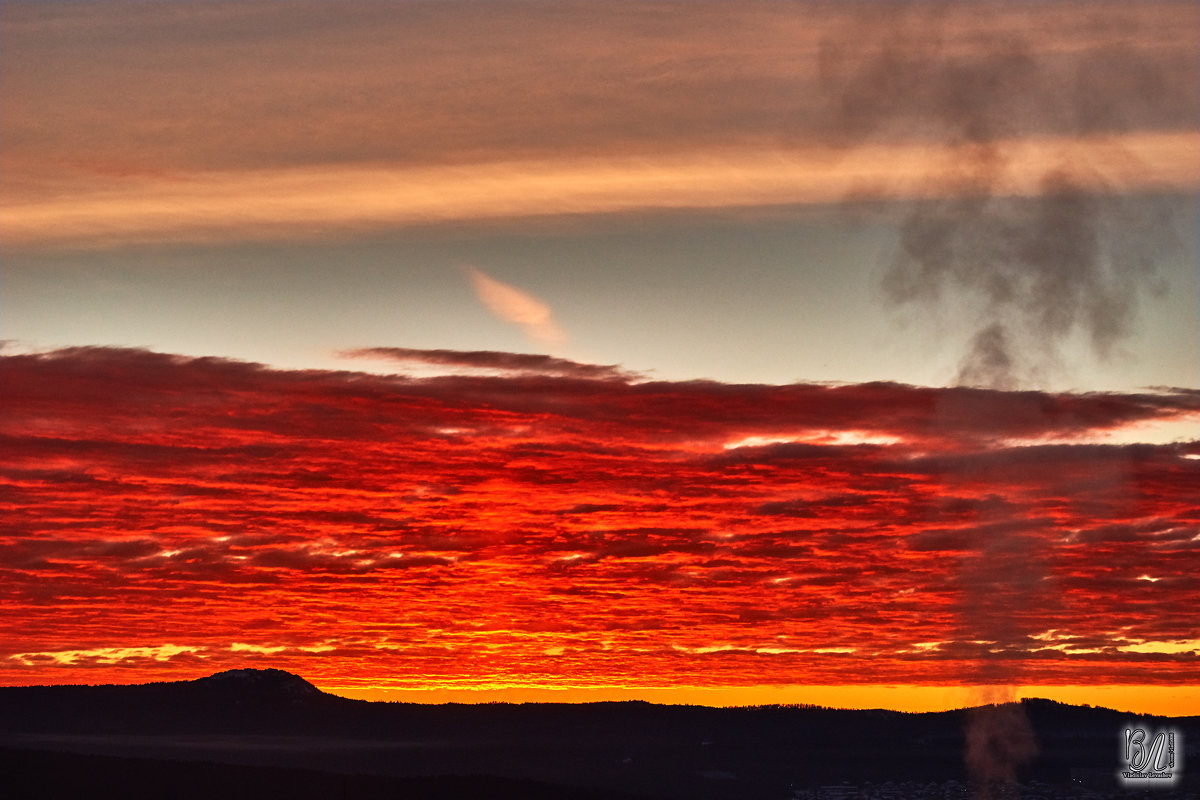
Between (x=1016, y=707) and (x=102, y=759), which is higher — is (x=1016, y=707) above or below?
above

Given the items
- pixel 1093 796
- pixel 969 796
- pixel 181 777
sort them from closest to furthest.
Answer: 1. pixel 181 777
2. pixel 969 796
3. pixel 1093 796

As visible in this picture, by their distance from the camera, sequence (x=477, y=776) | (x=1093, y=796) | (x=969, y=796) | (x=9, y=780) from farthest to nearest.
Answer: (x=1093, y=796) < (x=969, y=796) < (x=477, y=776) < (x=9, y=780)

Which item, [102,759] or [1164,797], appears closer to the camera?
[102,759]

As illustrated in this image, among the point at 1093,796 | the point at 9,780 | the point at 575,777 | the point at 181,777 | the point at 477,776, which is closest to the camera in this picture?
the point at 9,780

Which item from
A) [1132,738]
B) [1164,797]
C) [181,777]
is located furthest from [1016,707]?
[181,777]

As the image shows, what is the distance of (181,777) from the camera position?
110 meters

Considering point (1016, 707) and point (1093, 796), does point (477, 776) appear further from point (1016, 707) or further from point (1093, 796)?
point (1093, 796)

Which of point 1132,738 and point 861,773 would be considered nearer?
point 1132,738

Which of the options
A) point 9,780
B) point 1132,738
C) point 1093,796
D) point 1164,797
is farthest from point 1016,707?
point 9,780

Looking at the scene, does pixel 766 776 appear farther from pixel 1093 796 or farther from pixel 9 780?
pixel 9 780

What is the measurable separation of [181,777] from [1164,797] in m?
122

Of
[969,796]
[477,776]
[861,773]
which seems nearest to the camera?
[477,776]

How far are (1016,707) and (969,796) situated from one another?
A: 27.1 meters

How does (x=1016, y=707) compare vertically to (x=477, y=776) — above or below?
above
